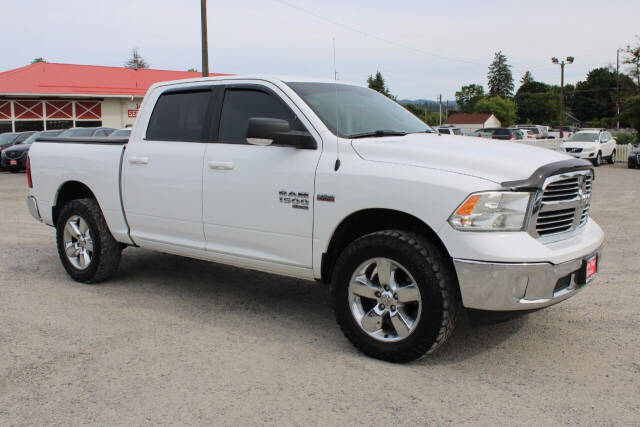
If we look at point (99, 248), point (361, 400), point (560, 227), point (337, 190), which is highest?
point (337, 190)

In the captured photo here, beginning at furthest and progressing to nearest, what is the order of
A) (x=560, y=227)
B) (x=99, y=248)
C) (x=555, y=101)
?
(x=555, y=101), (x=99, y=248), (x=560, y=227)

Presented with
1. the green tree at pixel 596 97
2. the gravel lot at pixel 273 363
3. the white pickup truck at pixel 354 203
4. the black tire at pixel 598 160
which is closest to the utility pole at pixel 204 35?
the white pickup truck at pixel 354 203

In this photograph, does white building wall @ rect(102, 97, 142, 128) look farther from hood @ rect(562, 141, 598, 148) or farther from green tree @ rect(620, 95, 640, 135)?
green tree @ rect(620, 95, 640, 135)

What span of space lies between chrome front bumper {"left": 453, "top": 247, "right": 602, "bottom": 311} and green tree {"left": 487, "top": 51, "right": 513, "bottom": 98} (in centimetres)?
13729

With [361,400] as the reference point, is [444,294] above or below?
above

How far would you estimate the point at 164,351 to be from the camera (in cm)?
423

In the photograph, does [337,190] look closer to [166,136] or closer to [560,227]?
[560,227]

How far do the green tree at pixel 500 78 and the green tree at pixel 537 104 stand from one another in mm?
3137

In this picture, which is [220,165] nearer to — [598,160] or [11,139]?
[11,139]

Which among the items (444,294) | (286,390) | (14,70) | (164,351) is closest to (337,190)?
(444,294)

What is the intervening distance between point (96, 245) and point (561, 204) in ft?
14.0

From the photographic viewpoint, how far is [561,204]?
3941 millimetres

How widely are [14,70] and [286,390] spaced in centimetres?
3679

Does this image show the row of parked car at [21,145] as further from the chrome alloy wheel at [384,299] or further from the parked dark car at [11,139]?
the chrome alloy wheel at [384,299]
